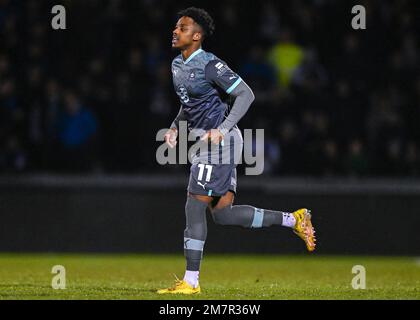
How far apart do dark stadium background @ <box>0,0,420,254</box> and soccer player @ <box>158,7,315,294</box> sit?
16.2 ft

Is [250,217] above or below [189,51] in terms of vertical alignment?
below

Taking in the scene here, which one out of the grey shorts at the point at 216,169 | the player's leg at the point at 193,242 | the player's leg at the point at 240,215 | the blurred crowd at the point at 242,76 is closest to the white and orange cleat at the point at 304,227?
the player's leg at the point at 240,215

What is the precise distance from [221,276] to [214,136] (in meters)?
3.08

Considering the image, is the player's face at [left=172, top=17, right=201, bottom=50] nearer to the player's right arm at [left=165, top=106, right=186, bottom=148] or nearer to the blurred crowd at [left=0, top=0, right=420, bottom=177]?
the player's right arm at [left=165, top=106, right=186, bottom=148]

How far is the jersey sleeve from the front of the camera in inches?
345

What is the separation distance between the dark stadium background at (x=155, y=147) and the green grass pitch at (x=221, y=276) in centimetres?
33

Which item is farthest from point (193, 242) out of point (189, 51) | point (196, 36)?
point (196, 36)

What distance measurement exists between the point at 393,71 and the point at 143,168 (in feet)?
12.7

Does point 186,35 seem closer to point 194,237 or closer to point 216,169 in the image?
point 216,169

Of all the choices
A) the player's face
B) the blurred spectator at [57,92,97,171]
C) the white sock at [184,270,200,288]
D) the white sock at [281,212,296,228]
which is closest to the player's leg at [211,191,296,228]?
the white sock at [281,212,296,228]

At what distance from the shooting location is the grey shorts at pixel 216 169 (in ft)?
28.9

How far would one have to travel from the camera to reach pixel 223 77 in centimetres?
877

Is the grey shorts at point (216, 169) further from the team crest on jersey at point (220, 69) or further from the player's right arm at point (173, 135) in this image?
the team crest on jersey at point (220, 69)
